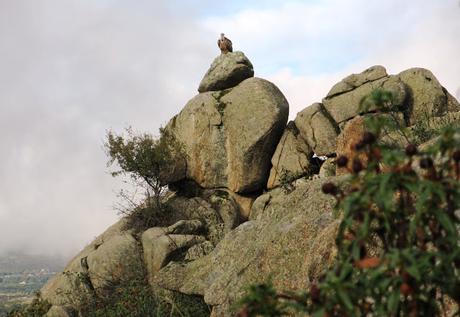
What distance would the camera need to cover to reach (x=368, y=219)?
305cm

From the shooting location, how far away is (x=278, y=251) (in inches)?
408

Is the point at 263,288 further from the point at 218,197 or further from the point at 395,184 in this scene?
the point at 218,197

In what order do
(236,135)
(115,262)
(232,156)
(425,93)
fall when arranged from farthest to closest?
(232,156), (236,135), (425,93), (115,262)

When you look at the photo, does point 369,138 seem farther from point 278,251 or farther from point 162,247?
point 162,247

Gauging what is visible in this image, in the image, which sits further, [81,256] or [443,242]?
[81,256]

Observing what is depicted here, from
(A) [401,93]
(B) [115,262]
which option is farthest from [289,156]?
(B) [115,262]

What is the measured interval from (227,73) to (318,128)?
24.7 feet

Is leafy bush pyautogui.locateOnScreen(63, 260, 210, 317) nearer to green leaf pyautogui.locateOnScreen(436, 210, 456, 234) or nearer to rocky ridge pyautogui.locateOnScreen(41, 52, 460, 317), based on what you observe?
rocky ridge pyautogui.locateOnScreen(41, 52, 460, 317)

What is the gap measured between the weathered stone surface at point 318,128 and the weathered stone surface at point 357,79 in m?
1.31

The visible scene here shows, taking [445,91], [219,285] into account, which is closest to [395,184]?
[219,285]

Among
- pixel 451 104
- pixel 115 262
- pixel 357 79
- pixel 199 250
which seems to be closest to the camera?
pixel 199 250

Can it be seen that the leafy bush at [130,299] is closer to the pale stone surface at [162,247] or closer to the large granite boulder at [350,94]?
the pale stone surface at [162,247]

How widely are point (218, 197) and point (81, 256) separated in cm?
802

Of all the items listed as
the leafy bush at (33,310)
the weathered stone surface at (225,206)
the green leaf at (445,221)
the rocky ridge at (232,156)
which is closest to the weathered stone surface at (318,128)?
the rocky ridge at (232,156)
